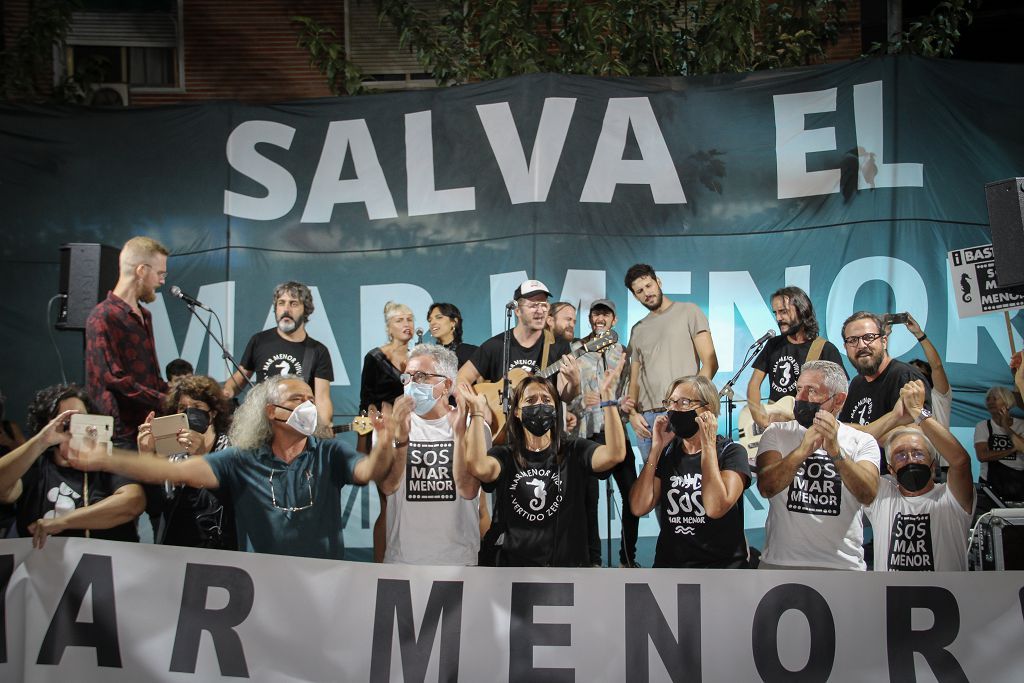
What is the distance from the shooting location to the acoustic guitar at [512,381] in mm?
Result: 6328

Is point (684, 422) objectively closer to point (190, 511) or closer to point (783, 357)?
point (783, 357)

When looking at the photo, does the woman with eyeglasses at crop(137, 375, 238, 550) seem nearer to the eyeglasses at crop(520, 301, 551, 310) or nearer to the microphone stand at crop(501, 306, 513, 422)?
the microphone stand at crop(501, 306, 513, 422)

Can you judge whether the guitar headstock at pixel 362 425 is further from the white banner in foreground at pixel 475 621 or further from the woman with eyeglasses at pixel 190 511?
the white banner in foreground at pixel 475 621

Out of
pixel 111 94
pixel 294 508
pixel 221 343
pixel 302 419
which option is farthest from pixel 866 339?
pixel 111 94

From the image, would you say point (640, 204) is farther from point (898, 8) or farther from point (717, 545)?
point (898, 8)

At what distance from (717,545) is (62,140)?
5.79 metres

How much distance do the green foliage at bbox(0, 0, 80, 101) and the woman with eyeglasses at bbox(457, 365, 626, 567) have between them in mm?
6435

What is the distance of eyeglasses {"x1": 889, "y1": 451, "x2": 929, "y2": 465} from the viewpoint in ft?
16.9

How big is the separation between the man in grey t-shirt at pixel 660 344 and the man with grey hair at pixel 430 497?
80.4 inches

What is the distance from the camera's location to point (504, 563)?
4922 mm

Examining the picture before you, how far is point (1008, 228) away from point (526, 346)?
115 inches

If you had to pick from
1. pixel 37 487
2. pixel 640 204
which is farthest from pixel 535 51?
pixel 37 487

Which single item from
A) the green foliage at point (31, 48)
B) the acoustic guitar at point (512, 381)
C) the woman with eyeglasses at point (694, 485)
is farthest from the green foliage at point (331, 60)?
the woman with eyeglasses at point (694, 485)

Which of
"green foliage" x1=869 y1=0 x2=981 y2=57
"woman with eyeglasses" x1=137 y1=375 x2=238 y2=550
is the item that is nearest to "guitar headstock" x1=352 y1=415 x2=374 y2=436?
"woman with eyeglasses" x1=137 y1=375 x2=238 y2=550
